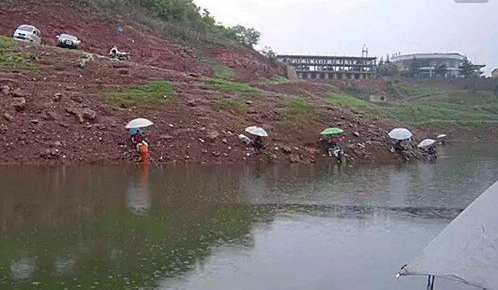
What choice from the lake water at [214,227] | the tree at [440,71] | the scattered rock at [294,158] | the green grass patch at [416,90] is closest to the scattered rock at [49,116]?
the lake water at [214,227]

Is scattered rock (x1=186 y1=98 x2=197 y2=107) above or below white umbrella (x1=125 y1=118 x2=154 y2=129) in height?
above

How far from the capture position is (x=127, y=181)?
18.1m

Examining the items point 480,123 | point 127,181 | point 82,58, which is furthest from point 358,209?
point 480,123

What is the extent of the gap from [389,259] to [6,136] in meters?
15.3

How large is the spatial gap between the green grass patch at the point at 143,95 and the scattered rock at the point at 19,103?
343 cm

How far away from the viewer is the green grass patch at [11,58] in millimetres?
27123

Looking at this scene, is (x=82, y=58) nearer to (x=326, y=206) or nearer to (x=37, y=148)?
(x=37, y=148)

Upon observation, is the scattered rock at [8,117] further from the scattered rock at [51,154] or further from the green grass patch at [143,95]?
the green grass patch at [143,95]

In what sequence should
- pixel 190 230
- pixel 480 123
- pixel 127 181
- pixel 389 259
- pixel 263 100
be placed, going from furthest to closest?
pixel 480 123 < pixel 263 100 < pixel 127 181 < pixel 190 230 < pixel 389 259

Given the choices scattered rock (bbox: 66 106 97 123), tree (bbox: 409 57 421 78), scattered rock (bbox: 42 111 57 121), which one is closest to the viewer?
scattered rock (bbox: 42 111 57 121)

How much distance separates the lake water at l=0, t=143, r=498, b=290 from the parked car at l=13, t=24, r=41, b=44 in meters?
15.8

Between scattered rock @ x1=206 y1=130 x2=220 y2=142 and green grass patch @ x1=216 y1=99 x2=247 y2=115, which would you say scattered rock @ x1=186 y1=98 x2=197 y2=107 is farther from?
scattered rock @ x1=206 y1=130 x2=220 y2=142

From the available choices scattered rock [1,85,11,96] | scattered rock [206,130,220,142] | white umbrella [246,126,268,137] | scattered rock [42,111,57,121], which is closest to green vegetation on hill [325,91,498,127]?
white umbrella [246,126,268,137]

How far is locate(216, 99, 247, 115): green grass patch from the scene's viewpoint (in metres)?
27.2
